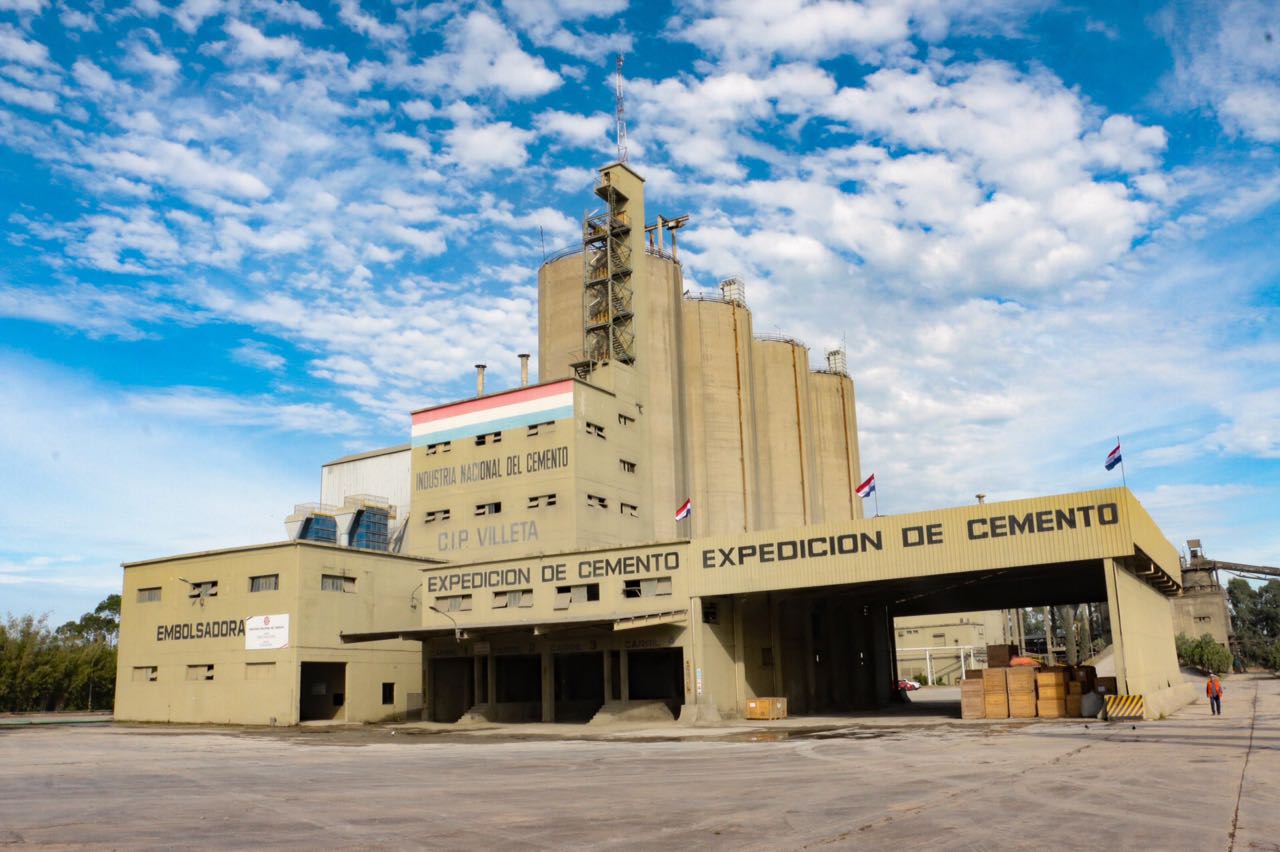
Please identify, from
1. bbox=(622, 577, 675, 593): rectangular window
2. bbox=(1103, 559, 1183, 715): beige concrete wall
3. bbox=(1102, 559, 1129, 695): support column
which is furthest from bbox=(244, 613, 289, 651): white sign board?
bbox=(1103, 559, 1183, 715): beige concrete wall

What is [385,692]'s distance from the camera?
56500mm

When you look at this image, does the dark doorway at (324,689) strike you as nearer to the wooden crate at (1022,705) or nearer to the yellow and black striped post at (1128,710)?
the wooden crate at (1022,705)

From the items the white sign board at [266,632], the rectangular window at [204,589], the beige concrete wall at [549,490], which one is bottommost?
the white sign board at [266,632]

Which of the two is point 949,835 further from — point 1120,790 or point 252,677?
point 252,677

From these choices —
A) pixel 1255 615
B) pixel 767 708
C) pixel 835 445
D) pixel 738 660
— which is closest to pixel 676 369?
pixel 835 445

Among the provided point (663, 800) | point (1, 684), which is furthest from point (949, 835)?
point (1, 684)

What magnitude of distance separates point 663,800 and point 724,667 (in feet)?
96.3

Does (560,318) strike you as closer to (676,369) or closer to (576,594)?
(676,369)

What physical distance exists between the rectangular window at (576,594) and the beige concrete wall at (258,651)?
45.9ft

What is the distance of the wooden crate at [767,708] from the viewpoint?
43531mm

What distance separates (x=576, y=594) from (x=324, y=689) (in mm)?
17198

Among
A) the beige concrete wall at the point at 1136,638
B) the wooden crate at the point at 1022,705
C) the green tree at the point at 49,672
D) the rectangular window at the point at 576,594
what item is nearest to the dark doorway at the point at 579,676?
the rectangular window at the point at 576,594

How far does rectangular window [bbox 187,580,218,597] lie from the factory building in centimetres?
52

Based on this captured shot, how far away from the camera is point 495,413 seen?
61.9m
